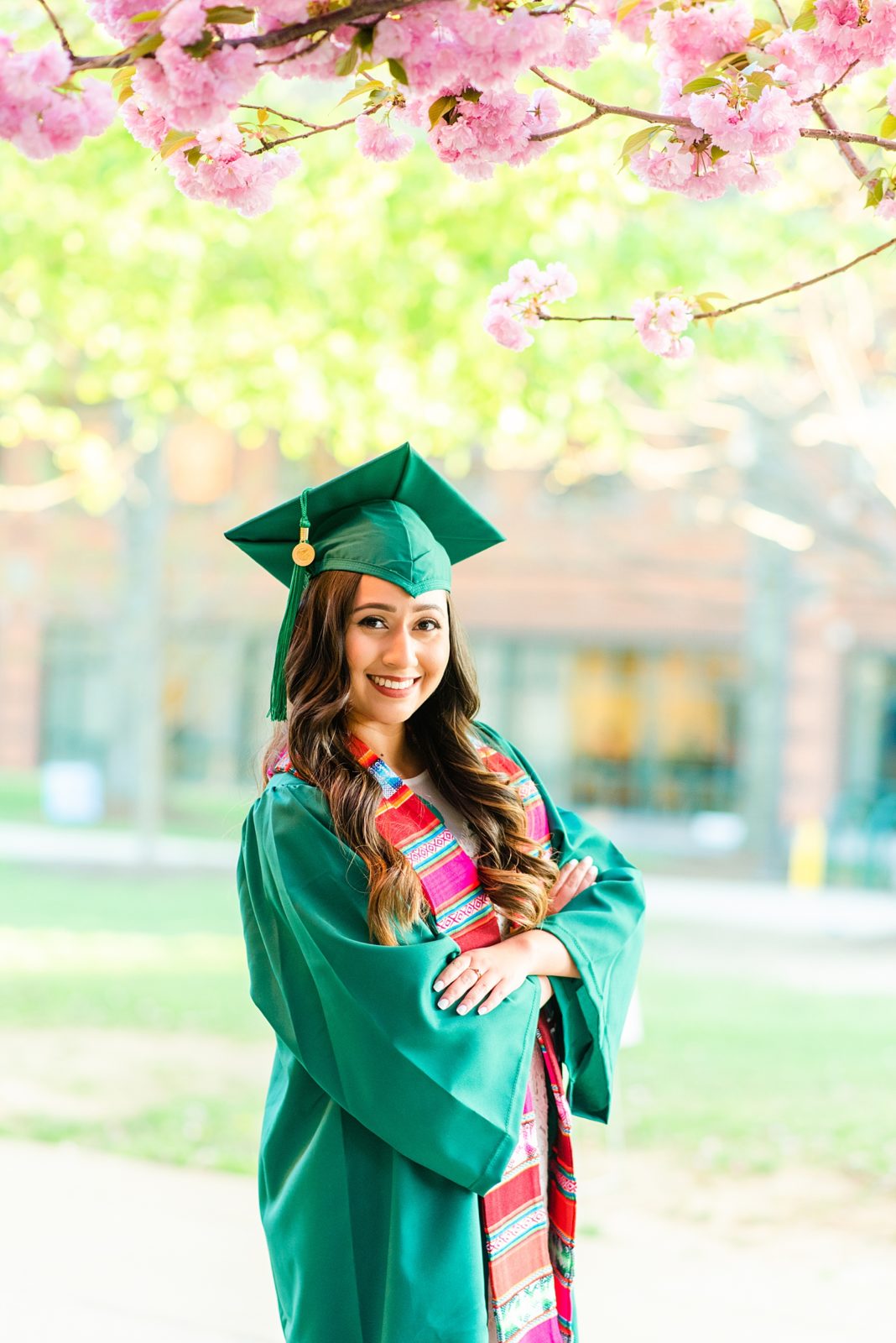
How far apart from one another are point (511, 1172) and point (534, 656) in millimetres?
12724

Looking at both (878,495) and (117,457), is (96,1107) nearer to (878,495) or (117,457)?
(878,495)

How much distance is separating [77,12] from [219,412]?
13.2 ft

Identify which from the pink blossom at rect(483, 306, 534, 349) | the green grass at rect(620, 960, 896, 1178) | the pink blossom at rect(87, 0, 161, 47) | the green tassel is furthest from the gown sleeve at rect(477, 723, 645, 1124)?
the green grass at rect(620, 960, 896, 1178)

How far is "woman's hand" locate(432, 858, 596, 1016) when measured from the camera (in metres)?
1.80

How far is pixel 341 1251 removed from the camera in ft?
6.06

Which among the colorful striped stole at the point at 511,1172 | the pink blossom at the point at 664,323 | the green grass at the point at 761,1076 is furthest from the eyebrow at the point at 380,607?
the green grass at the point at 761,1076

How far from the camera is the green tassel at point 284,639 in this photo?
6.58 ft

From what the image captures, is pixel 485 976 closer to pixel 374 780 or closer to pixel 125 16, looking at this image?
pixel 374 780

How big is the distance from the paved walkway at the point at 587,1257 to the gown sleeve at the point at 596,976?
4.79 feet

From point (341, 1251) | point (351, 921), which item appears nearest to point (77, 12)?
point (351, 921)

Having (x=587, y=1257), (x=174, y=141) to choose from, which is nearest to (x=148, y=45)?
(x=174, y=141)

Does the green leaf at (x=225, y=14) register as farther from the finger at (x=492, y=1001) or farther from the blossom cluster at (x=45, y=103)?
the finger at (x=492, y=1001)

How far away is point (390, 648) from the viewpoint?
1.98 metres

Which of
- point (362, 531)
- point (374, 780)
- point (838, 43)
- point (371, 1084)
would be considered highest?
point (838, 43)
